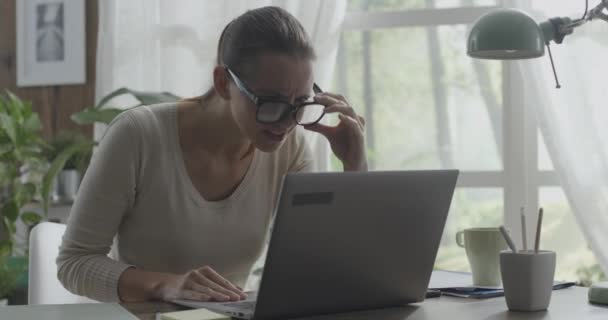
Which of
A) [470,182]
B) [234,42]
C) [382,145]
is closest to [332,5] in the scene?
[382,145]

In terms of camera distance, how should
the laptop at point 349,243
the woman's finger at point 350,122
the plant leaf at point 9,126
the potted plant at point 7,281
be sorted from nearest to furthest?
the laptop at point 349,243, the woman's finger at point 350,122, the potted plant at point 7,281, the plant leaf at point 9,126

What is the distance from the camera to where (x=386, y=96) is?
3.14 meters

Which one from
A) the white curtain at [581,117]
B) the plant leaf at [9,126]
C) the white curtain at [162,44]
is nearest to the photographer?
the white curtain at [581,117]

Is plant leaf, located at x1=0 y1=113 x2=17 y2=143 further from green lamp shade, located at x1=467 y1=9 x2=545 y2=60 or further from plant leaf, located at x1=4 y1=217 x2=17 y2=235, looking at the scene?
green lamp shade, located at x1=467 y1=9 x2=545 y2=60

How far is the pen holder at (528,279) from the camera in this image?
1.28m

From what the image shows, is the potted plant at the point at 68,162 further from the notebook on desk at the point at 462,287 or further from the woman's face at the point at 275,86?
the notebook on desk at the point at 462,287

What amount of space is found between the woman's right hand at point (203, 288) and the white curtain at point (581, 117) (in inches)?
Answer: 63.2

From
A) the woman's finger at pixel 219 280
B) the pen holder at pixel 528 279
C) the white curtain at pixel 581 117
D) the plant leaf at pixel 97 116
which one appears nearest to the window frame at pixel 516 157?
the white curtain at pixel 581 117

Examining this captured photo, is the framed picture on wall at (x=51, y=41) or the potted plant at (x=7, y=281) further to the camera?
the framed picture on wall at (x=51, y=41)

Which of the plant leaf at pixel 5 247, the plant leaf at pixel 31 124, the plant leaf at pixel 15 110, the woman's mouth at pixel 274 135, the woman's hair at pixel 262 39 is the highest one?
the woman's hair at pixel 262 39

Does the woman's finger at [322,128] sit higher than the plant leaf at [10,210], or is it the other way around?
the woman's finger at [322,128]

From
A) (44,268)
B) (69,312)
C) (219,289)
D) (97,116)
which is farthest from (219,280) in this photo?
(97,116)

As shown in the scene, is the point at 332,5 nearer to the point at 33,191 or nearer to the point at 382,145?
the point at 382,145

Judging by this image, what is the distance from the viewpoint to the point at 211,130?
1.82 m
